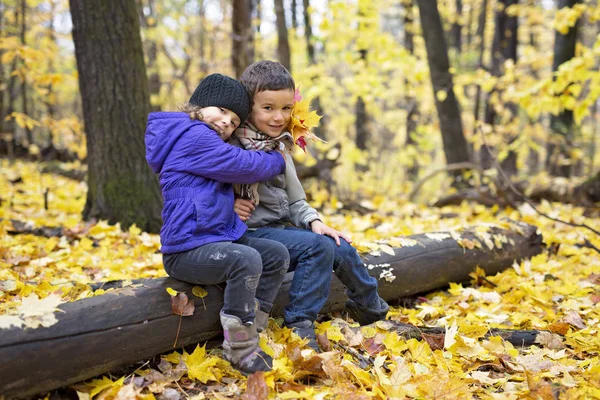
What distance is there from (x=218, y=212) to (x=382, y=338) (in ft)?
3.76

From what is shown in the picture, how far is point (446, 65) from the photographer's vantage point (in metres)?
8.27

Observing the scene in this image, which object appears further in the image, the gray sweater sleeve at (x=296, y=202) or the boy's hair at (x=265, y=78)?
the gray sweater sleeve at (x=296, y=202)

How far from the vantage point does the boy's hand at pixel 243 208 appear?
8.75ft

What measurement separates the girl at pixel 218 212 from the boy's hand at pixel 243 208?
6 cm

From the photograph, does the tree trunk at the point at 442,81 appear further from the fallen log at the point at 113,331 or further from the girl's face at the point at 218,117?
the girl's face at the point at 218,117

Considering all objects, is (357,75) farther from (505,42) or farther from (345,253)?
(345,253)

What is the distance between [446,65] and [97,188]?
6.12 metres

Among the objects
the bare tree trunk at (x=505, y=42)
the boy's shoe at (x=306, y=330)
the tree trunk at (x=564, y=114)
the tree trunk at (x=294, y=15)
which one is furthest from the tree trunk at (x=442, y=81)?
the boy's shoe at (x=306, y=330)

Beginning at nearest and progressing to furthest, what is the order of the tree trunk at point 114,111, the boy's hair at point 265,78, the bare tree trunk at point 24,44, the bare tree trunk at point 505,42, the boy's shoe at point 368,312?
the boy's hair at point 265,78 < the boy's shoe at point 368,312 < the tree trunk at point 114,111 < the bare tree trunk at point 24,44 < the bare tree trunk at point 505,42

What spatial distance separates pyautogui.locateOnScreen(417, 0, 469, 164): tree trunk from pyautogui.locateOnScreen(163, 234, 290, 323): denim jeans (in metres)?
6.51

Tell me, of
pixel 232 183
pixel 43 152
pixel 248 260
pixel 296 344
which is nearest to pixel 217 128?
pixel 232 183

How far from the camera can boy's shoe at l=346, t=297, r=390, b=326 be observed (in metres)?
2.90

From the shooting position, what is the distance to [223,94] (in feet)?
8.29

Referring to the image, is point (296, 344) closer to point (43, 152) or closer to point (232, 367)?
point (232, 367)
